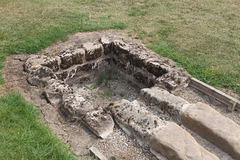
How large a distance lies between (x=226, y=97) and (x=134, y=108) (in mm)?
2000

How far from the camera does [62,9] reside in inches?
342

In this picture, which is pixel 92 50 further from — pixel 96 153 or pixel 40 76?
pixel 96 153

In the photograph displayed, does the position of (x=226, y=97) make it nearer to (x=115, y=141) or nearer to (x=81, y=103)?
(x=115, y=141)

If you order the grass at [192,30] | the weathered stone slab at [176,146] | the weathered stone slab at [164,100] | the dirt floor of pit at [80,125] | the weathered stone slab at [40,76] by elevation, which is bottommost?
the grass at [192,30]

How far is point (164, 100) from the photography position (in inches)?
165

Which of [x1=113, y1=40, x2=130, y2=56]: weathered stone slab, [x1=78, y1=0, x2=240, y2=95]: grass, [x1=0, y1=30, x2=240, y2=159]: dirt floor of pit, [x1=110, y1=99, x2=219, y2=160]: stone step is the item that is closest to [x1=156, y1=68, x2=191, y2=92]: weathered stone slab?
[x1=0, y1=30, x2=240, y2=159]: dirt floor of pit

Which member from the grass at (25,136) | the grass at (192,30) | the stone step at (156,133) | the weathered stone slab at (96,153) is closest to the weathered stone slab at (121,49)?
the grass at (192,30)

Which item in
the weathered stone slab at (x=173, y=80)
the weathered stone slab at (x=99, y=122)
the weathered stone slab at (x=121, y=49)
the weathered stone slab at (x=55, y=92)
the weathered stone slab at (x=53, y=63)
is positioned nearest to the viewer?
the weathered stone slab at (x=99, y=122)

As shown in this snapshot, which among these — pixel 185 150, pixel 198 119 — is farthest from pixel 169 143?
pixel 198 119

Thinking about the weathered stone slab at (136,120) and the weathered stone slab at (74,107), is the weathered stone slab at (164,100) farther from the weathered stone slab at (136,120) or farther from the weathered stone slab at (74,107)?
the weathered stone slab at (74,107)

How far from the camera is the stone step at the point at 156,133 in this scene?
124 inches

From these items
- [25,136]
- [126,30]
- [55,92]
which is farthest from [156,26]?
[25,136]

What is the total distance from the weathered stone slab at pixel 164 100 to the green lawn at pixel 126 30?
1.65m

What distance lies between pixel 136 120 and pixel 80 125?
94 centimetres
